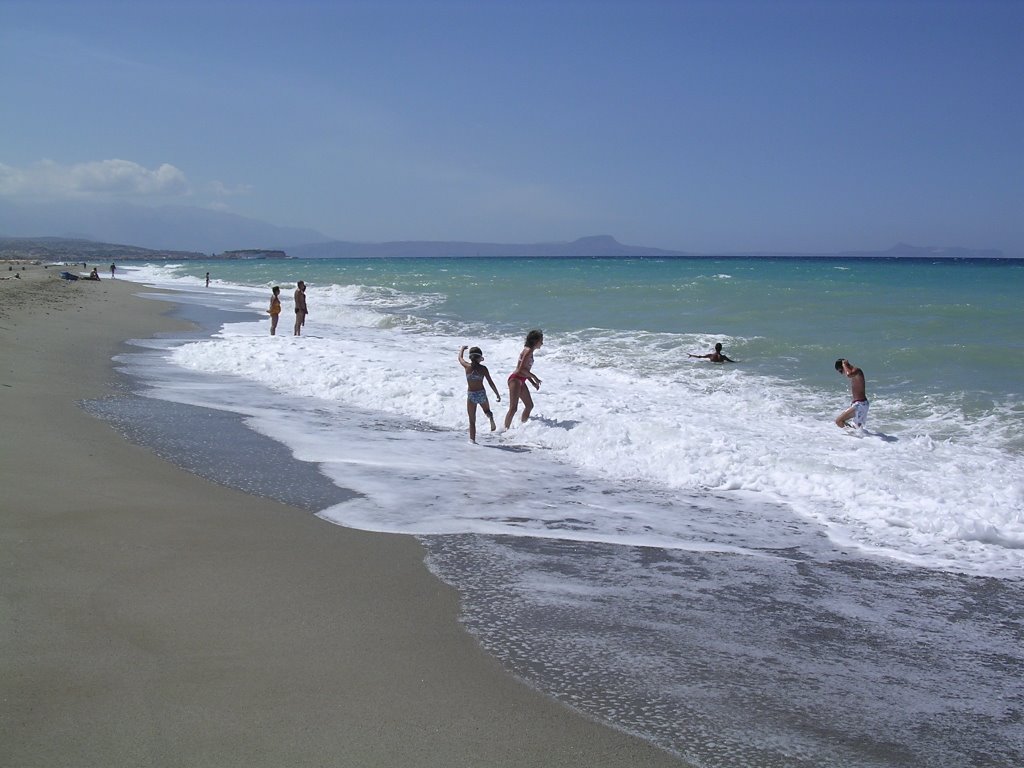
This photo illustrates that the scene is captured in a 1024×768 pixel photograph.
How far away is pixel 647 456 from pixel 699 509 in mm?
1781

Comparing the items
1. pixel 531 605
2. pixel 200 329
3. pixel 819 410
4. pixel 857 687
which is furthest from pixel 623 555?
pixel 200 329

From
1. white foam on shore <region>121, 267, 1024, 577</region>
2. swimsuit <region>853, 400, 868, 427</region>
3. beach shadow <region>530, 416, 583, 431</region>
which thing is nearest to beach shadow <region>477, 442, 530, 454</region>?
white foam on shore <region>121, 267, 1024, 577</region>

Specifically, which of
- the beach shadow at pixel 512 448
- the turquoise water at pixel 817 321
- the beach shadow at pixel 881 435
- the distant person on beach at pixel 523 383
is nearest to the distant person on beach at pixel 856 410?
the beach shadow at pixel 881 435

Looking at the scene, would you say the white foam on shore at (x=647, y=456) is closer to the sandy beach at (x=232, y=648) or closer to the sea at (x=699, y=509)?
the sea at (x=699, y=509)

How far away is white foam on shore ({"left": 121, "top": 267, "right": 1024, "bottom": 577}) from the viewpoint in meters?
6.82

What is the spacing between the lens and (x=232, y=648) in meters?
4.22

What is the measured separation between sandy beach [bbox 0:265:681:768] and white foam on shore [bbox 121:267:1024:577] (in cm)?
121

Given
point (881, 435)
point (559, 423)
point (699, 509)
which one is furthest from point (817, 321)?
point (699, 509)

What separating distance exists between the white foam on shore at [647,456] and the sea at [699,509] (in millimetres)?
Answer: 43

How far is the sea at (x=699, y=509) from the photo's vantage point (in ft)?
13.2

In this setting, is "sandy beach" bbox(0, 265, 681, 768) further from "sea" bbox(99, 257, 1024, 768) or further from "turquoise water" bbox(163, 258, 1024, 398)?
"turquoise water" bbox(163, 258, 1024, 398)

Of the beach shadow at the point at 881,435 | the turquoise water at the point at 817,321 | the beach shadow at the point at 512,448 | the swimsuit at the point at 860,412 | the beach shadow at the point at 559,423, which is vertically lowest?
the beach shadow at the point at 512,448

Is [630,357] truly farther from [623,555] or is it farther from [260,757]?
[260,757]

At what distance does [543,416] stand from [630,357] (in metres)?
6.82
